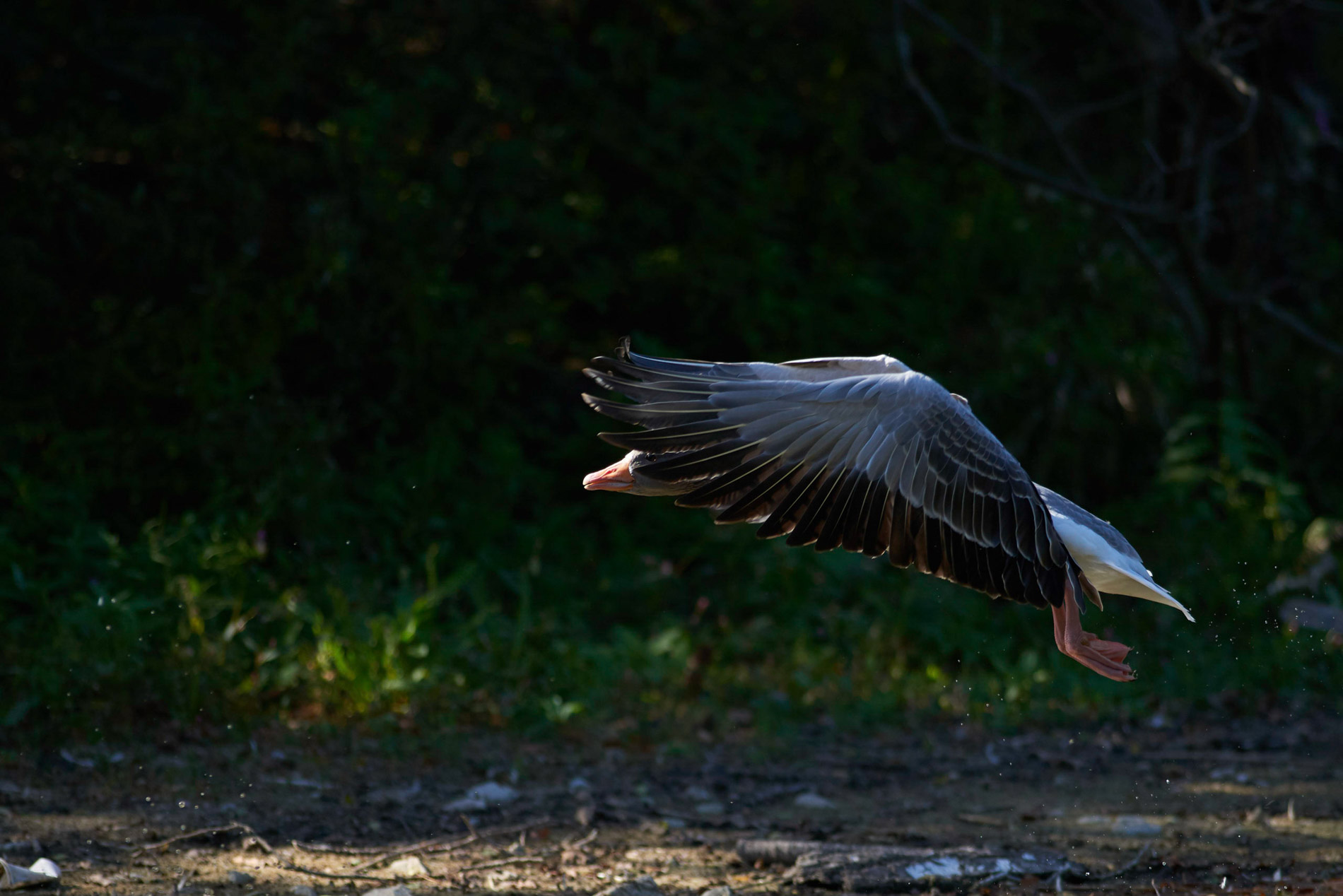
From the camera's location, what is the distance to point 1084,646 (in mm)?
3766

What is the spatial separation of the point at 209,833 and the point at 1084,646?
2482 millimetres

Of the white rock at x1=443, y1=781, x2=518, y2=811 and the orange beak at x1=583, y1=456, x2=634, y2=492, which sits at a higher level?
the orange beak at x1=583, y1=456, x2=634, y2=492

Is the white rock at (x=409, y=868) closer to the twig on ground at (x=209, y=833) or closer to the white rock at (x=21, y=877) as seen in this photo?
the twig on ground at (x=209, y=833)

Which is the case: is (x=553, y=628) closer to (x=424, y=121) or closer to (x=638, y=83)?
(x=424, y=121)

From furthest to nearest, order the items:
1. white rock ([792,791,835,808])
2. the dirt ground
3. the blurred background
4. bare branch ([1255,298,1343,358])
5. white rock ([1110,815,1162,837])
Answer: bare branch ([1255,298,1343,358]) → the blurred background → white rock ([792,791,835,808]) → white rock ([1110,815,1162,837]) → the dirt ground

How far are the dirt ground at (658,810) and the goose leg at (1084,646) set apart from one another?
0.54m

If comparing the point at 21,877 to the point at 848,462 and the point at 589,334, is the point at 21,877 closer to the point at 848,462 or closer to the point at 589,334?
the point at 848,462

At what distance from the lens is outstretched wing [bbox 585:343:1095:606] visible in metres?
3.07

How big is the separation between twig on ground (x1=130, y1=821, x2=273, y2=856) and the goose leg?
2229 millimetres

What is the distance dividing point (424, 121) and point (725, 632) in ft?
10.1

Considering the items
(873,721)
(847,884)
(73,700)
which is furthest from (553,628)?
(847,884)

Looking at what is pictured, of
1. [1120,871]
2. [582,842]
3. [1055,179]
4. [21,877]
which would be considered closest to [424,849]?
[582,842]

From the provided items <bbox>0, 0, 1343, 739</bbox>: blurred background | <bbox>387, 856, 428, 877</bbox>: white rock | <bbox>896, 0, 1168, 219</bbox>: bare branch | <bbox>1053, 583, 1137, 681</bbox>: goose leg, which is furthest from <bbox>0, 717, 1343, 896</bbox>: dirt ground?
<bbox>896, 0, 1168, 219</bbox>: bare branch

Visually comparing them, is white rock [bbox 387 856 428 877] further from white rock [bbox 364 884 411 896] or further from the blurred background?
the blurred background
